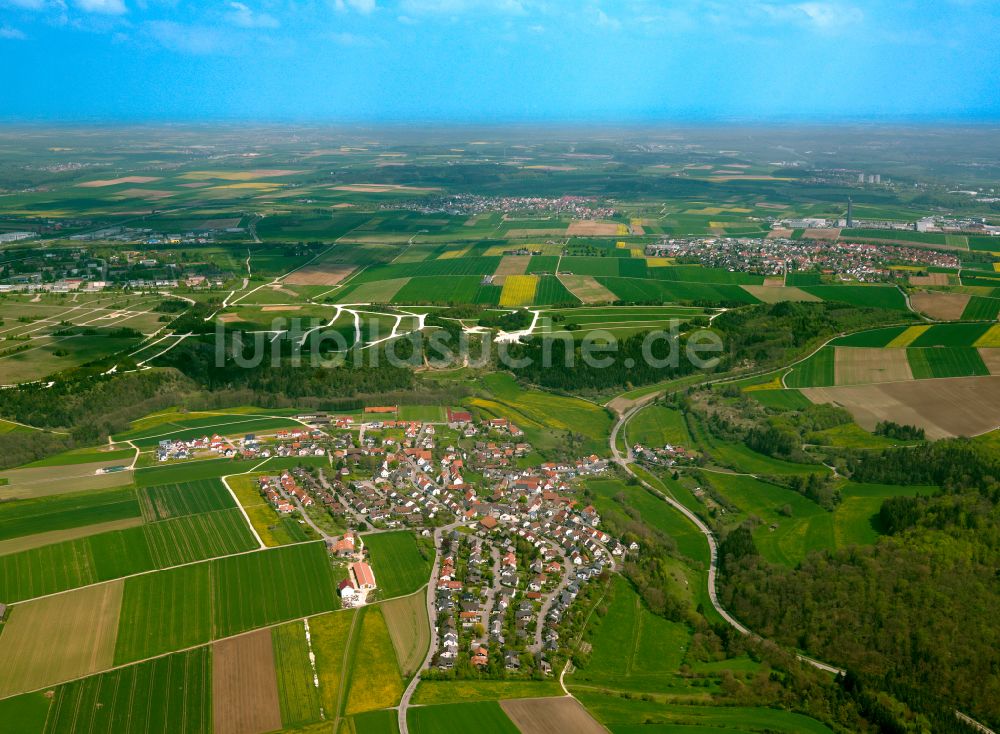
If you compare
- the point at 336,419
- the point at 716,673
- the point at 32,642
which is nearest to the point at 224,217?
the point at 336,419

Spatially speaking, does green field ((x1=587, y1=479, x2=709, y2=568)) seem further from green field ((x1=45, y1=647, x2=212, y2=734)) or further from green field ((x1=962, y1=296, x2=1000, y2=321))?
green field ((x1=962, y1=296, x2=1000, y2=321))

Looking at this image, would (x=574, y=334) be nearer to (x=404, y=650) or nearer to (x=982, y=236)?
(x=404, y=650)

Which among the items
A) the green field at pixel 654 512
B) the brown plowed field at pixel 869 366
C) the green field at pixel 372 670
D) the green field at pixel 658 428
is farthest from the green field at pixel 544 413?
the green field at pixel 372 670

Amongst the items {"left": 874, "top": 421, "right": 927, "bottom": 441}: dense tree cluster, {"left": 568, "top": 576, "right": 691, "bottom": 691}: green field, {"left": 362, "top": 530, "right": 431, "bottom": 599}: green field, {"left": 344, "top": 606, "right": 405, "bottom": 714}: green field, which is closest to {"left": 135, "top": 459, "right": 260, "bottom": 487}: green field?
{"left": 362, "top": 530, "right": 431, "bottom": 599}: green field

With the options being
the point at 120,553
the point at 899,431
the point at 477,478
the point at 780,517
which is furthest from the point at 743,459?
the point at 120,553

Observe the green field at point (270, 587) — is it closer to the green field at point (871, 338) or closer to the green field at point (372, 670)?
the green field at point (372, 670)

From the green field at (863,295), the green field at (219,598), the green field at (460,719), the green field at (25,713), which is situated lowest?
the green field at (460,719)
